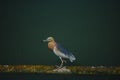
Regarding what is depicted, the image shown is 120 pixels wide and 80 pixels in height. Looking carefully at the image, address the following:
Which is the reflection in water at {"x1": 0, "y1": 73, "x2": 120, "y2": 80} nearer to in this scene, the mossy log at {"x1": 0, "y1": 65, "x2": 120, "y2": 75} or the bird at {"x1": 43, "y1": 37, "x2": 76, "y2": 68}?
the mossy log at {"x1": 0, "y1": 65, "x2": 120, "y2": 75}

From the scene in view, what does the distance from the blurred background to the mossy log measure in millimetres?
72

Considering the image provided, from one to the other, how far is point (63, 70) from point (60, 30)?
25.7 inches

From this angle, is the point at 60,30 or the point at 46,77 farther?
the point at 60,30

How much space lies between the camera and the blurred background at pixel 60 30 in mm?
4125

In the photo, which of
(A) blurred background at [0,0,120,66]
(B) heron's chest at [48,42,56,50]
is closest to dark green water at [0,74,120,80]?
(A) blurred background at [0,0,120,66]

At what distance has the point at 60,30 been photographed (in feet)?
13.7

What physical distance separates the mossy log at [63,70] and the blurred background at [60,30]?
7 centimetres

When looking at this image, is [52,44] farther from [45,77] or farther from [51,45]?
[45,77]

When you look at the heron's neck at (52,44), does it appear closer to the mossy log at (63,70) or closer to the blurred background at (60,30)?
the blurred background at (60,30)

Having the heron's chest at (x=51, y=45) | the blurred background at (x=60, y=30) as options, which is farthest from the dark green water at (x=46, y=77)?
the heron's chest at (x=51, y=45)

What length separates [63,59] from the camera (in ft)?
13.6

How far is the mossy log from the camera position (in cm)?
405

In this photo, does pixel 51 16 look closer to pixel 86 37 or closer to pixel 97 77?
pixel 86 37

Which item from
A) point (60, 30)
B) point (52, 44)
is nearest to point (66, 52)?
point (52, 44)
